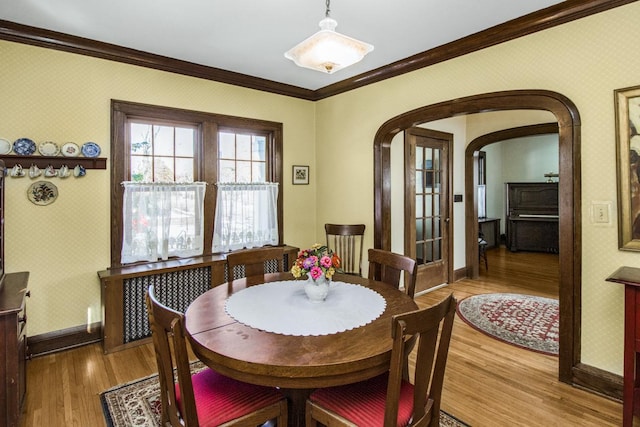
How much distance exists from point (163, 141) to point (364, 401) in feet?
10.5

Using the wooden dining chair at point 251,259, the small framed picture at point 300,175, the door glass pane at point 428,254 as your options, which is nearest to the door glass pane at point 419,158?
the door glass pane at point 428,254

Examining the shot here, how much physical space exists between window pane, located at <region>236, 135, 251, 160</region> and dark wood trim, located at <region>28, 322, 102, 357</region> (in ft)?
7.42

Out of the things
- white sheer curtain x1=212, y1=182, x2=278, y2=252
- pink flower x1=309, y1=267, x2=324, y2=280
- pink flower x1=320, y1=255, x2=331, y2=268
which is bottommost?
pink flower x1=309, y1=267, x2=324, y2=280

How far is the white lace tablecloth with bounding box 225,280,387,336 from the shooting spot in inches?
63.9

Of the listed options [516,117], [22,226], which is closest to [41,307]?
[22,226]

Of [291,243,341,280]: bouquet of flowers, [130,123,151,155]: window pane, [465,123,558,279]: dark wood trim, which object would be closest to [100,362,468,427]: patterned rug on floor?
[291,243,341,280]: bouquet of flowers

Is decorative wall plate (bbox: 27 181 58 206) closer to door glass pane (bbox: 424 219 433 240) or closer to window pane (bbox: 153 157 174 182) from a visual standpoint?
window pane (bbox: 153 157 174 182)

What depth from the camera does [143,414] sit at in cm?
Answer: 214

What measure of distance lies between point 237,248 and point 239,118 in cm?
151

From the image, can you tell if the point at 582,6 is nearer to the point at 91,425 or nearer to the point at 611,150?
the point at 611,150

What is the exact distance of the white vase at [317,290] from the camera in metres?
1.96

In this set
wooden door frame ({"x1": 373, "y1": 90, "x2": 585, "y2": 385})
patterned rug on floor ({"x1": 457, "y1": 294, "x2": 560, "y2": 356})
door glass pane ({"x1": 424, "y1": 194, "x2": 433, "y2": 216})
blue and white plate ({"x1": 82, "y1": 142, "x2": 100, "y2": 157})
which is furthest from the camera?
door glass pane ({"x1": 424, "y1": 194, "x2": 433, "y2": 216})

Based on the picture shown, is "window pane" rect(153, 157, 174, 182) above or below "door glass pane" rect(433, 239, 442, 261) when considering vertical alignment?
above

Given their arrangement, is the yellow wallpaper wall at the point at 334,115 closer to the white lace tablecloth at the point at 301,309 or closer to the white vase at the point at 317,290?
the white lace tablecloth at the point at 301,309
